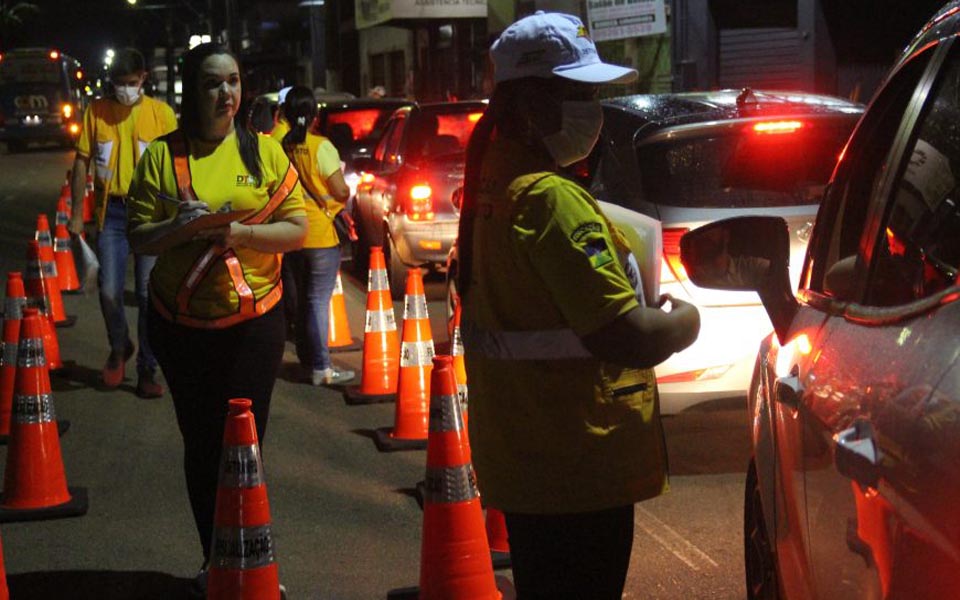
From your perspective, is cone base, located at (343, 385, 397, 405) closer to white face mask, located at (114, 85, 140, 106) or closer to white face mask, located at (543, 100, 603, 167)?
white face mask, located at (114, 85, 140, 106)

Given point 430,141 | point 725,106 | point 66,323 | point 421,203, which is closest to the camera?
point 725,106

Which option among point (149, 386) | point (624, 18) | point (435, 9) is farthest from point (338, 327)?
point (435, 9)

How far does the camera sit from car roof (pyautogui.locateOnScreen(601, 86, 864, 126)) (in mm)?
7398

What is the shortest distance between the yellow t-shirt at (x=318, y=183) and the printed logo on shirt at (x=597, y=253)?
22.2 feet

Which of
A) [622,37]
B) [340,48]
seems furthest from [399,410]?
[340,48]

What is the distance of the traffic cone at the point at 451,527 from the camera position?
199 inches

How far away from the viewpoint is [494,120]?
3289 millimetres

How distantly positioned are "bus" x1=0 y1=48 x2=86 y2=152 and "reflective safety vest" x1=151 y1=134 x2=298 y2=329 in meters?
48.8

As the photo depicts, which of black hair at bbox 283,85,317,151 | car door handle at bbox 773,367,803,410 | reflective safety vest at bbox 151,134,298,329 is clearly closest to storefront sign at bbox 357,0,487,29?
black hair at bbox 283,85,317,151

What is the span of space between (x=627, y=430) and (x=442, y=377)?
6.77ft

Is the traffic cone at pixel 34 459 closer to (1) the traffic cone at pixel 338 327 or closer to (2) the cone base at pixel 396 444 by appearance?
(2) the cone base at pixel 396 444

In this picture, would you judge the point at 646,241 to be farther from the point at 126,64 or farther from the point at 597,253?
the point at 126,64

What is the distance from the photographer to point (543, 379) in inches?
126

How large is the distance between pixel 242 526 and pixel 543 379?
1.73 m
